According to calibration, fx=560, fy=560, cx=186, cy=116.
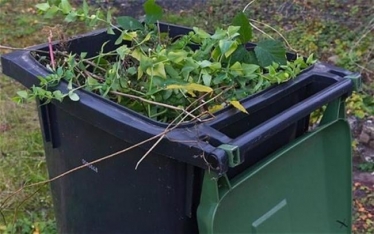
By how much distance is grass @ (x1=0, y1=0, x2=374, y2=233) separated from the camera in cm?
272

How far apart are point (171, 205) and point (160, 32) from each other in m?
0.76

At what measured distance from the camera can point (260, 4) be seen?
4.98 m

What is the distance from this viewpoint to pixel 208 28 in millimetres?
4633

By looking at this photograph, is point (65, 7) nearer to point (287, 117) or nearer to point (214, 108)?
point (214, 108)

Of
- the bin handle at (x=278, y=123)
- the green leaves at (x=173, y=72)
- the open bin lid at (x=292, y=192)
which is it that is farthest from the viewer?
the green leaves at (x=173, y=72)

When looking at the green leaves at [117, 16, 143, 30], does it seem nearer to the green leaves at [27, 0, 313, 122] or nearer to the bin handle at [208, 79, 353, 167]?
the green leaves at [27, 0, 313, 122]

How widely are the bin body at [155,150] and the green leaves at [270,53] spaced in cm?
9

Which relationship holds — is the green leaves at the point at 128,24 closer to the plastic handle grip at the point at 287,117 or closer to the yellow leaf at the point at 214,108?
the yellow leaf at the point at 214,108

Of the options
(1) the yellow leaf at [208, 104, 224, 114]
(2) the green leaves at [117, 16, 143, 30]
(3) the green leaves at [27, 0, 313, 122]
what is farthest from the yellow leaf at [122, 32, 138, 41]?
(1) the yellow leaf at [208, 104, 224, 114]

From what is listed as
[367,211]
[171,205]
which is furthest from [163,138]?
[367,211]

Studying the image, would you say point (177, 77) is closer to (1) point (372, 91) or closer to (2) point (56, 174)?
(2) point (56, 174)

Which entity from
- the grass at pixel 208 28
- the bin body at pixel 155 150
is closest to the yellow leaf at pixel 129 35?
the bin body at pixel 155 150

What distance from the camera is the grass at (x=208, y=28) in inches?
107

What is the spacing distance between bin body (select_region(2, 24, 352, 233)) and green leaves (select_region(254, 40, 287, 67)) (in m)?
0.09
